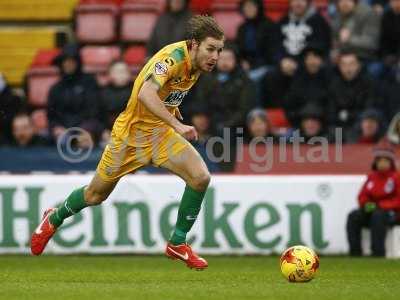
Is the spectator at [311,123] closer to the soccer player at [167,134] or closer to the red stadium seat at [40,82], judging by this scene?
the red stadium seat at [40,82]

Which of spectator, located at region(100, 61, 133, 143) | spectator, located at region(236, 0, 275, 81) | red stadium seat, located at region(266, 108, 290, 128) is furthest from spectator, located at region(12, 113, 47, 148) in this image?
spectator, located at region(236, 0, 275, 81)

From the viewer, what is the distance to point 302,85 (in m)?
14.6

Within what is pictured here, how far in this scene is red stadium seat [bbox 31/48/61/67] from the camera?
54.7 ft

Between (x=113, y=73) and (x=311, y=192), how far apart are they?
11.7ft

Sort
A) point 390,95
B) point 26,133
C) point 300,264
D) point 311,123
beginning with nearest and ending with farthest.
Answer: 1. point 300,264
2. point 311,123
3. point 26,133
4. point 390,95

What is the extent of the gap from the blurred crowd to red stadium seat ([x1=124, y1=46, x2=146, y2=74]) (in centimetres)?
43

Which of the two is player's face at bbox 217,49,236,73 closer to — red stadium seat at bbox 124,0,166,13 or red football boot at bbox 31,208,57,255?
red stadium seat at bbox 124,0,166,13

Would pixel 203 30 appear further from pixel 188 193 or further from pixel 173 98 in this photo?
pixel 188 193

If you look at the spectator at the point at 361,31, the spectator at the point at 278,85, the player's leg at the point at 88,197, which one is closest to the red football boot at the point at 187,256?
the player's leg at the point at 88,197

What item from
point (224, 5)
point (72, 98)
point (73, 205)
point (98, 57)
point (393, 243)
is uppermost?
point (224, 5)

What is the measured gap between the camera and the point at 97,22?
1700 centimetres

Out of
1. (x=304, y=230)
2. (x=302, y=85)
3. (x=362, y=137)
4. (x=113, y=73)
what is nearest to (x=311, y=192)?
(x=304, y=230)

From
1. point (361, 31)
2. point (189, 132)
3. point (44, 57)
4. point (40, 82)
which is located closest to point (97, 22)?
point (44, 57)

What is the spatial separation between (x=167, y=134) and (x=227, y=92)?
16.5ft
